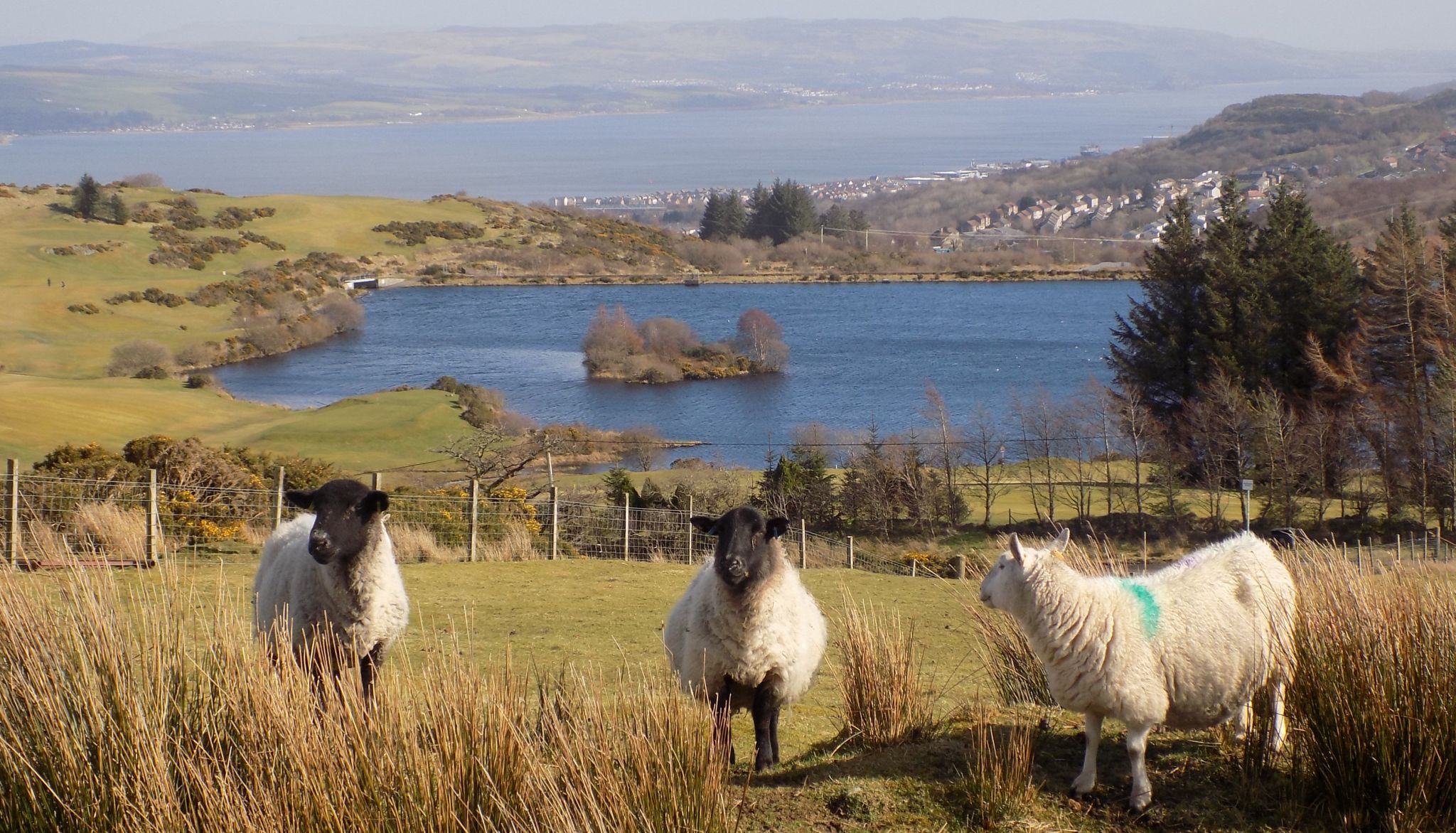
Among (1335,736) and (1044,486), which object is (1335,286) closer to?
(1044,486)

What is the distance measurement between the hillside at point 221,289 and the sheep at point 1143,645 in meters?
31.4

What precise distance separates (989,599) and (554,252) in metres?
128

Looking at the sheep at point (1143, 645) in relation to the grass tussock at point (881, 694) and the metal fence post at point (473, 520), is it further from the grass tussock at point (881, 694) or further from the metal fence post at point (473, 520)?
the metal fence post at point (473, 520)

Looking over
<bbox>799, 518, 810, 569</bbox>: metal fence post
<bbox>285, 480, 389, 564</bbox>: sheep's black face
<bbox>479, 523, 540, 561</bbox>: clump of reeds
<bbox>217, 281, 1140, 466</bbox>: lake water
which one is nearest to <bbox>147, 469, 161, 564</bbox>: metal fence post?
<bbox>479, 523, 540, 561</bbox>: clump of reeds

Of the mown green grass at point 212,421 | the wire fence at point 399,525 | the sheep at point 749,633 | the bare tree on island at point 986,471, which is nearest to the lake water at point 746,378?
the bare tree on island at point 986,471

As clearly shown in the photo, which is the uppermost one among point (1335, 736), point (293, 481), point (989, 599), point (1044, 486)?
point (989, 599)

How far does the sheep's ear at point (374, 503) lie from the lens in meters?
7.87

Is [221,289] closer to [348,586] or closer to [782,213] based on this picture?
[782,213]

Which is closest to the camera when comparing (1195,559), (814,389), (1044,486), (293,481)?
(1195,559)

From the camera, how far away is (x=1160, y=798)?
641 centimetres

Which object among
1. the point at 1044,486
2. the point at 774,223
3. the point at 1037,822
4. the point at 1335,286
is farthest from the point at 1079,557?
the point at 774,223

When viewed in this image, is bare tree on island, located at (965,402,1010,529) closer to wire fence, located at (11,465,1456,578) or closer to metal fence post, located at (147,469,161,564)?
wire fence, located at (11,465,1456,578)

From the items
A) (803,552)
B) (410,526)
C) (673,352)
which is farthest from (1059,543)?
(673,352)

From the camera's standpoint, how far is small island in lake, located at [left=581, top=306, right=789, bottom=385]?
83250mm
